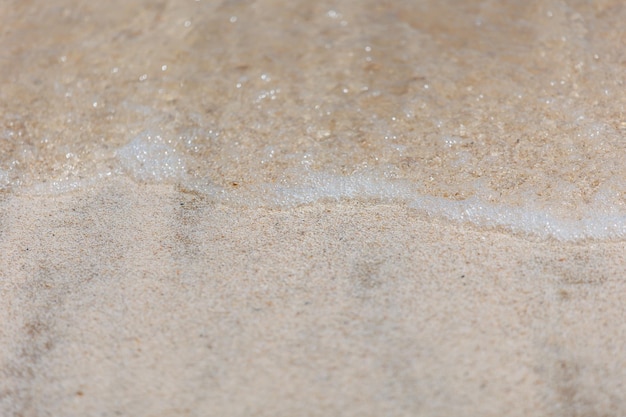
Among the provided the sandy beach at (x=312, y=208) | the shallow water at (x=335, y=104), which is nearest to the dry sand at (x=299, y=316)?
the sandy beach at (x=312, y=208)

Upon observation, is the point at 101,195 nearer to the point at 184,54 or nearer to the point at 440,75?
the point at 184,54

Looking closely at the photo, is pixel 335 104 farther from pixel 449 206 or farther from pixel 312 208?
pixel 449 206

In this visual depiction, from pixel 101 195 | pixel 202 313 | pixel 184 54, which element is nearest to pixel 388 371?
pixel 202 313

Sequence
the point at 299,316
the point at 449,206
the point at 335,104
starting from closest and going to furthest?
the point at 299,316 < the point at 449,206 < the point at 335,104

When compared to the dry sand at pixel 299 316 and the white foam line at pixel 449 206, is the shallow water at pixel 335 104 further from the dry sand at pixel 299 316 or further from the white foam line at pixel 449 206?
the dry sand at pixel 299 316

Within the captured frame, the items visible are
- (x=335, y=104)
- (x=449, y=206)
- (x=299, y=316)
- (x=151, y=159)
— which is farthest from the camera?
(x=335, y=104)

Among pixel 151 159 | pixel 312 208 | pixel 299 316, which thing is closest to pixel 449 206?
pixel 312 208
